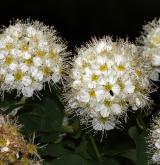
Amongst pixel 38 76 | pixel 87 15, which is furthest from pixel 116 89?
pixel 87 15

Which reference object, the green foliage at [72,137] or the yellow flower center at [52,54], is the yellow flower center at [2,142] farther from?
the yellow flower center at [52,54]

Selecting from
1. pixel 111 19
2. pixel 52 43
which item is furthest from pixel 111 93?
pixel 111 19

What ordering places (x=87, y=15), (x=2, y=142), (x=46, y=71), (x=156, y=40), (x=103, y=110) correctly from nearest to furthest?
1. (x=2, y=142)
2. (x=103, y=110)
3. (x=46, y=71)
4. (x=156, y=40)
5. (x=87, y=15)

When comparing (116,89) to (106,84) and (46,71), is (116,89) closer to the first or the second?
(106,84)

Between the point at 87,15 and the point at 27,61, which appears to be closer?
the point at 27,61

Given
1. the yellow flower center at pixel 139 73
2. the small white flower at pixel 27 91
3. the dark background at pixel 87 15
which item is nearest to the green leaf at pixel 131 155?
the yellow flower center at pixel 139 73

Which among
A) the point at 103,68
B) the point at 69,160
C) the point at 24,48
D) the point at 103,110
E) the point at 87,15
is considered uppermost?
the point at 87,15
